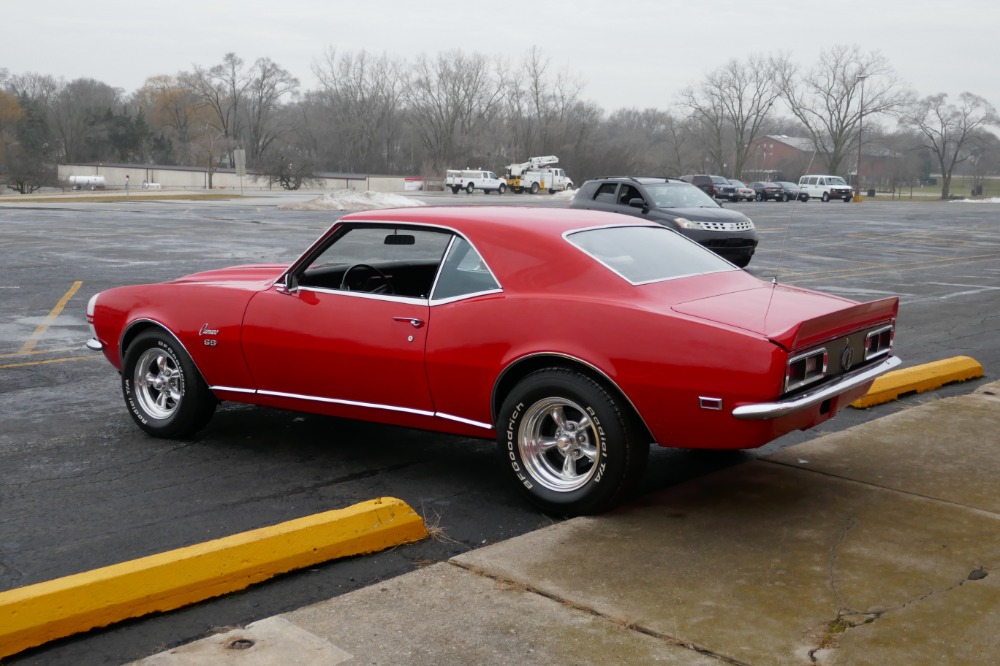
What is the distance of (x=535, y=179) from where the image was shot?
229 ft

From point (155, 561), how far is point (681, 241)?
342cm

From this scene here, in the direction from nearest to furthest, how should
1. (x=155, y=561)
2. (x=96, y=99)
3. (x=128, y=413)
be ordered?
(x=155, y=561) → (x=128, y=413) → (x=96, y=99)

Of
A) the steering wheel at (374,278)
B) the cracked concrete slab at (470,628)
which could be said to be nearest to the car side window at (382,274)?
the steering wheel at (374,278)

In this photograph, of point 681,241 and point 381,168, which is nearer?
point 681,241

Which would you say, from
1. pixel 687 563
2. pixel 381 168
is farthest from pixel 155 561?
pixel 381 168

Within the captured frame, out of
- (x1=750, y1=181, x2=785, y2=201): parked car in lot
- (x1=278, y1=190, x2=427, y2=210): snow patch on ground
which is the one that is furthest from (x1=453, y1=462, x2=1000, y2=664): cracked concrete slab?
(x1=750, y1=181, x2=785, y2=201): parked car in lot

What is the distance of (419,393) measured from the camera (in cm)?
515

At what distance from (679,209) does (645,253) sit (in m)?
13.1

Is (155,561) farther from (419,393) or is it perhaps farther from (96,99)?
(96,99)

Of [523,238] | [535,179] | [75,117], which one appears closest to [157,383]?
[523,238]

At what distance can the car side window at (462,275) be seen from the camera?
202 inches

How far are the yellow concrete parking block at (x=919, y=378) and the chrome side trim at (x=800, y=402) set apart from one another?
2.27 metres

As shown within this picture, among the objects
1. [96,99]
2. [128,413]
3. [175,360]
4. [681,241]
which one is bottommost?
[128,413]

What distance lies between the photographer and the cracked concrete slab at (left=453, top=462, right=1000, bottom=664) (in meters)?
3.59
